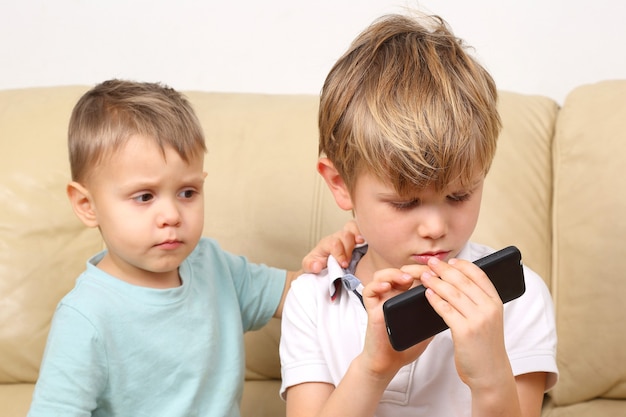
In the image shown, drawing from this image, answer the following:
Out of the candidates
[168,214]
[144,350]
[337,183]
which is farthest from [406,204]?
[144,350]

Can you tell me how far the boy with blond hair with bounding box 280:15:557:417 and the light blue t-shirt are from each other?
202 mm

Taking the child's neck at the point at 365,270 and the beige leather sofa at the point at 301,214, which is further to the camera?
the beige leather sofa at the point at 301,214

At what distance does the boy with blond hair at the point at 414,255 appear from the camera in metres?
1.08

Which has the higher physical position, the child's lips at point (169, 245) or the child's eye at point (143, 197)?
the child's eye at point (143, 197)

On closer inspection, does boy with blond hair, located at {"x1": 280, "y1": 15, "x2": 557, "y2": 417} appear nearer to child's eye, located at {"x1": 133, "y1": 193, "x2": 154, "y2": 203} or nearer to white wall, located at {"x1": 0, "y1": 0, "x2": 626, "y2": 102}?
child's eye, located at {"x1": 133, "y1": 193, "x2": 154, "y2": 203}

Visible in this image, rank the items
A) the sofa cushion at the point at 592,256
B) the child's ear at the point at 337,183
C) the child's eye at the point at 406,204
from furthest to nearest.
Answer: the sofa cushion at the point at 592,256 < the child's ear at the point at 337,183 < the child's eye at the point at 406,204

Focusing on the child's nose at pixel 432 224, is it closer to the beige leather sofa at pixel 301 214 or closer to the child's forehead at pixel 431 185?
A: the child's forehead at pixel 431 185

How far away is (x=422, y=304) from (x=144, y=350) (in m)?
0.54

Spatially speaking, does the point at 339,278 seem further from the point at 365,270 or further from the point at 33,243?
the point at 33,243

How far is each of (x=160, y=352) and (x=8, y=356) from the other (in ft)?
1.74

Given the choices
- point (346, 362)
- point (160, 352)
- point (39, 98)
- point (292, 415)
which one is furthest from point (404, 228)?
point (39, 98)

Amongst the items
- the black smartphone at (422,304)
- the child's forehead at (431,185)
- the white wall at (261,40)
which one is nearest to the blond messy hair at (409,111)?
the child's forehead at (431,185)

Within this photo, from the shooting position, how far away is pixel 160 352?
1.44 metres

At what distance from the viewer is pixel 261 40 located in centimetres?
212
